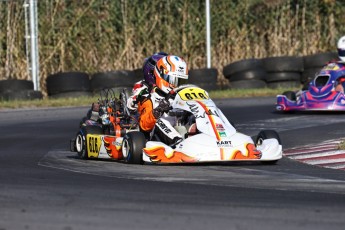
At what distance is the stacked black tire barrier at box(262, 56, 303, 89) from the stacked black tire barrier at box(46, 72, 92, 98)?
3.62m

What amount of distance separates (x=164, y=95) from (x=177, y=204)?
3884 mm

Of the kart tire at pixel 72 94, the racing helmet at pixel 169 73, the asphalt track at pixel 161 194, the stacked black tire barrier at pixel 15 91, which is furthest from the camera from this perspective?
the kart tire at pixel 72 94

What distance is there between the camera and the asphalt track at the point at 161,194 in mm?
5684

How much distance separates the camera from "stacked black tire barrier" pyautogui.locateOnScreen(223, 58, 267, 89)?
65.7 feet

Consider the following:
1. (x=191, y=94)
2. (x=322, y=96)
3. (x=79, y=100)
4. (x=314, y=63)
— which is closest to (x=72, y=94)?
(x=79, y=100)

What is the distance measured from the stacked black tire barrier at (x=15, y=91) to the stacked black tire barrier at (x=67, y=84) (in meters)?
0.47

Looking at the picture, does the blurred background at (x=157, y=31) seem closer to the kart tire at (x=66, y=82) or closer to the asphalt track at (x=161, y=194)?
the kart tire at (x=66, y=82)

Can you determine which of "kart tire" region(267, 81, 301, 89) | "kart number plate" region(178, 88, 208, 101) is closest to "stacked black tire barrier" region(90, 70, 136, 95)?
"kart tire" region(267, 81, 301, 89)

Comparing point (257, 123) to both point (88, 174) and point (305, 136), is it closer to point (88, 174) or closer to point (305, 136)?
point (305, 136)

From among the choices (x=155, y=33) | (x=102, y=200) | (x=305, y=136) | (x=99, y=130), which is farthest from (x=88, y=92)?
(x=102, y=200)

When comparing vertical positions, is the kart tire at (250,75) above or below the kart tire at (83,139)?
above

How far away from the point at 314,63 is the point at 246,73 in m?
1.34

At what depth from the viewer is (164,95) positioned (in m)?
10.1

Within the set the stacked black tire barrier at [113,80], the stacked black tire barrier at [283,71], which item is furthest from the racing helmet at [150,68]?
the stacked black tire barrier at [283,71]
